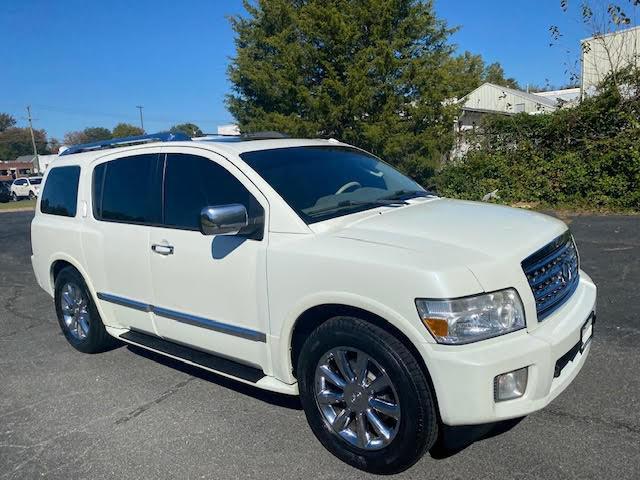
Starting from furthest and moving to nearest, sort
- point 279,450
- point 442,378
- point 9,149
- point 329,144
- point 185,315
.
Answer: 1. point 9,149
2. point 329,144
3. point 185,315
4. point 279,450
5. point 442,378

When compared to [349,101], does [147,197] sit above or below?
below

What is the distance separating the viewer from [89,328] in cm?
472

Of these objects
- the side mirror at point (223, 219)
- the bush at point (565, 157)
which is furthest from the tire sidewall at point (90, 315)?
the bush at point (565, 157)

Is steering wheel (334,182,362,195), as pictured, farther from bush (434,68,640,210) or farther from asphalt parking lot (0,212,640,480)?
bush (434,68,640,210)

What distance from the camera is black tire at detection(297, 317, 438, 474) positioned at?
2.58 meters

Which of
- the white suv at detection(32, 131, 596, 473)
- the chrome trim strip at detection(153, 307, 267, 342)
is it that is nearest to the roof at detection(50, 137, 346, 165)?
the white suv at detection(32, 131, 596, 473)

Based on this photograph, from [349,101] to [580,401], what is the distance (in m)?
12.5

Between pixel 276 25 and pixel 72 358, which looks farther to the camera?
pixel 276 25

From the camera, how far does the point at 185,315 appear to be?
365 centimetres

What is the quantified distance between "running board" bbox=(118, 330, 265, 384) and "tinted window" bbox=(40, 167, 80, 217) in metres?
1.37

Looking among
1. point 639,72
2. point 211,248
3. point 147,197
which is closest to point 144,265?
point 147,197

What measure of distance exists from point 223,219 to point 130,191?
150 centimetres

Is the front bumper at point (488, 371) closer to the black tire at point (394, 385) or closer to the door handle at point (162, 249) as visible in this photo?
the black tire at point (394, 385)

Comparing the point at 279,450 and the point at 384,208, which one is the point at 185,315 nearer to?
the point at 279,450
